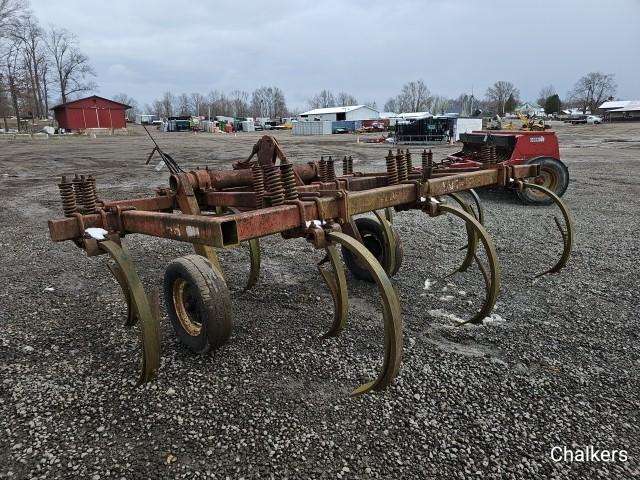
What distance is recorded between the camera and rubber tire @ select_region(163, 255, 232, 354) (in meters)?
2.80

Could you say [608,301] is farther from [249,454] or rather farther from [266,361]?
[249,454]

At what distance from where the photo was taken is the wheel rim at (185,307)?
3.12m

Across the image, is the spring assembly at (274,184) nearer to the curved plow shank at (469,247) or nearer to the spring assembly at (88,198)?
the spring assembly at (88,198)

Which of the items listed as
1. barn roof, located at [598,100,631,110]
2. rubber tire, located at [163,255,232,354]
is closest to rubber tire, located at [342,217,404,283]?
rubber tire, located at [163,255,232,354]

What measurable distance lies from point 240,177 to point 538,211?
18.0 feet

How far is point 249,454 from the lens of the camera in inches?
85.2

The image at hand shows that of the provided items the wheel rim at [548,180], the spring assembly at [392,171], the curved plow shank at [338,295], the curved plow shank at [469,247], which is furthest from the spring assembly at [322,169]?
the wheel rim at [548,180]

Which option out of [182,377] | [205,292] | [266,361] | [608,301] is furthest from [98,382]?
[608,301]

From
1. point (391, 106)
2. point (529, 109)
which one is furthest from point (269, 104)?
point (529, 109)

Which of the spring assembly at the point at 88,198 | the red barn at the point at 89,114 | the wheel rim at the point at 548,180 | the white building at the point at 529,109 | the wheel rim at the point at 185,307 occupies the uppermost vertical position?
the red barn at the point at 89,114

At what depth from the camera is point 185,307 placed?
319 cm

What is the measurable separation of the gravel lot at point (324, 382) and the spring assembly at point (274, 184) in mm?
1031

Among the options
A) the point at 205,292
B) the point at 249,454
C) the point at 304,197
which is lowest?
the point at 249,454

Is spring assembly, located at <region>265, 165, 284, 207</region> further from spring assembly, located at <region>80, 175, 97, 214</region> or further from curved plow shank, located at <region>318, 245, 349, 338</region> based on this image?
spring assembly, located at <region>80, 175, 97, 214</region>
